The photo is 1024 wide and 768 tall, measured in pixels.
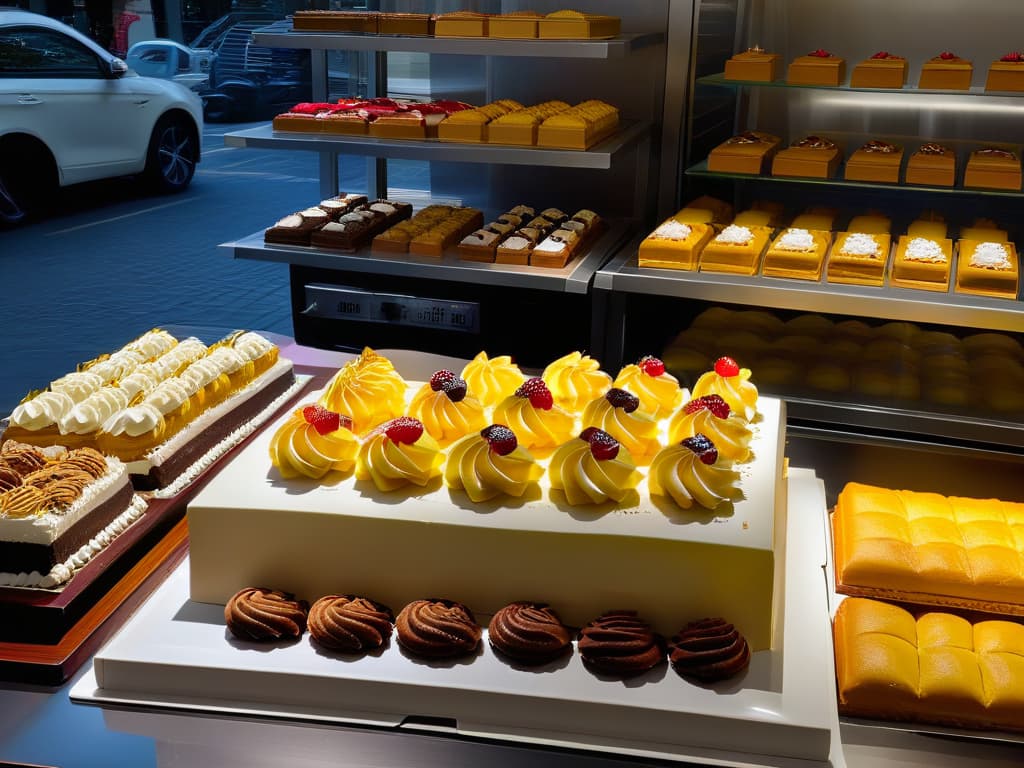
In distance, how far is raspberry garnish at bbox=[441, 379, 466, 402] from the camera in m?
1.98

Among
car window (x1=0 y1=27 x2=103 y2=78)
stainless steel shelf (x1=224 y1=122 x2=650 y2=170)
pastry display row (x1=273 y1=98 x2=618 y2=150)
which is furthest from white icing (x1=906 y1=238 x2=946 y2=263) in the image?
car window (x1=0 y1=27 x2=103 y2=78)

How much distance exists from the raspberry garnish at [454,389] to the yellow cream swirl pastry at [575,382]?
217 millimetres

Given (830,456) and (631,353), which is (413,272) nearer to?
(631,353)

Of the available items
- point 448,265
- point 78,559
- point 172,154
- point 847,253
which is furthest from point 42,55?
point 78,559

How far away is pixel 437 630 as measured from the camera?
61.2 inches

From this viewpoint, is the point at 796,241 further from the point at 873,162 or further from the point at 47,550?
the point at 47,550

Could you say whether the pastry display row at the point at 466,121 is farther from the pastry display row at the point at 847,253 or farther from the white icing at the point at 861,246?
the white icing at the point at 861,246

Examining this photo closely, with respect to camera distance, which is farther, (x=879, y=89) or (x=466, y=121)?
(x=466, y=121)

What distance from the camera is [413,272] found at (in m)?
3.38

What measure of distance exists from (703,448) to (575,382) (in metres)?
0.48

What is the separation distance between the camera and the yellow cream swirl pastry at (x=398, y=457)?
1.74 m

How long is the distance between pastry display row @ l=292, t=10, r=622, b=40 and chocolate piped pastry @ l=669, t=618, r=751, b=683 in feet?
7.17

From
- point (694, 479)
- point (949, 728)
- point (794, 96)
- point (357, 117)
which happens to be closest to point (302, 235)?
point (357, 117)

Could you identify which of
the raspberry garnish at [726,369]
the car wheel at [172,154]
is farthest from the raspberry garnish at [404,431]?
the car wheel at [172,154]
